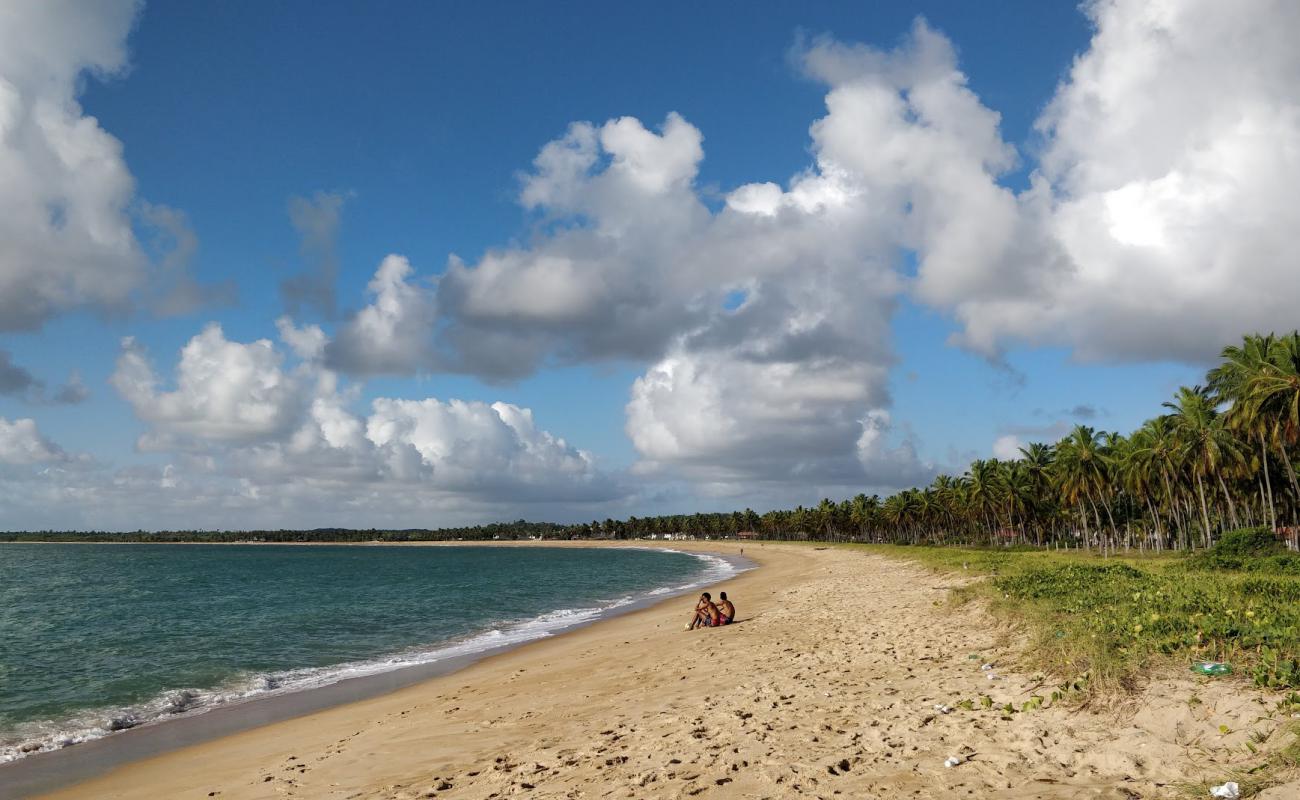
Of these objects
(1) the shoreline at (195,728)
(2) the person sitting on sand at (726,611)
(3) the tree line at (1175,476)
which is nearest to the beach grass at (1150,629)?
(2) the person sitting on sand at (726,611)

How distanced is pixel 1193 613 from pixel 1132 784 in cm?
697

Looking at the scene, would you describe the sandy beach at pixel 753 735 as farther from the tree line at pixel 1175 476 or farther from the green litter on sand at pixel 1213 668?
the tree line at pixel 1175 476

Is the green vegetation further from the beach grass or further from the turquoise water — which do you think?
the turquoise water

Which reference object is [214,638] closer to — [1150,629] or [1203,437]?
[1150,629]

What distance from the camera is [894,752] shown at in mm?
8391

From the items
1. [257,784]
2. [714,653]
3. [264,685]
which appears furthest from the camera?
[264,685]

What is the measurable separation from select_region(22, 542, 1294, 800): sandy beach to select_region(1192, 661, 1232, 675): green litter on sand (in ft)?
0.96

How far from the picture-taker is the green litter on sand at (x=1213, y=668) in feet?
28.5

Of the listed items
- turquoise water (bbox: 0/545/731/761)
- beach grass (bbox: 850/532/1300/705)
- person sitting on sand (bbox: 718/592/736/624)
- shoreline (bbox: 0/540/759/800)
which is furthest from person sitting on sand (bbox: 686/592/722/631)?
beach grass (bbox: 850/532/1300/705)

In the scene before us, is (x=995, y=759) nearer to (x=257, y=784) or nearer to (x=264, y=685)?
(x=257, y=784)

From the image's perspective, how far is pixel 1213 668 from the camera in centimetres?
875

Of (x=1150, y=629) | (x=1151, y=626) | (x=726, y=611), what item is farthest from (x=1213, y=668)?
(x=726, y=611)

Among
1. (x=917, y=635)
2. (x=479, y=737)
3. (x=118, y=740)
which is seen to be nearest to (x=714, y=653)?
(x=917, y=635)

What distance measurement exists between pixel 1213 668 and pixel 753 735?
568 centimetres
